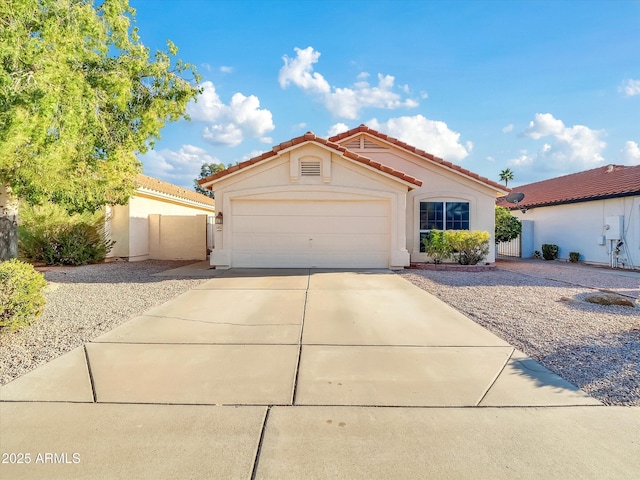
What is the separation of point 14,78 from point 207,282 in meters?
5.67

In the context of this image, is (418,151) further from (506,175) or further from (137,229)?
(506,175)

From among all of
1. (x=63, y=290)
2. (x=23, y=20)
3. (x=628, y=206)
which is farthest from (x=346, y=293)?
(x=628, y=206)

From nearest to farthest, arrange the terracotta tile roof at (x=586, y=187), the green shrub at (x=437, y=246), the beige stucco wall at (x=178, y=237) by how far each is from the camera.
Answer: the green shrub at (x=437, y=246)
the terracotta tile roof at (x=586, y=187)
the beige stucco wall at (x=178, y=237)

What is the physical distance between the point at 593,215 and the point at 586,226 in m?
0.60

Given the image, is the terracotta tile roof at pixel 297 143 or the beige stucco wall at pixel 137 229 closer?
the terracotta tile roof at pixel 297 143

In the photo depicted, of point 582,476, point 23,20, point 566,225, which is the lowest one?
point 582,476

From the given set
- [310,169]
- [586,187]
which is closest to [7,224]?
[310,169]

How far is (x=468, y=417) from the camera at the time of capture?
126 inches

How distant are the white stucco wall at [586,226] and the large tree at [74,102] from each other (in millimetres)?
16494

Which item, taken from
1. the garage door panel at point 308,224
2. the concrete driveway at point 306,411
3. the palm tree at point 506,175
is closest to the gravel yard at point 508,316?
the concrete driveway at point 306,411

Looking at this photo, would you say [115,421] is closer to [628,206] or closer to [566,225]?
[628,206]

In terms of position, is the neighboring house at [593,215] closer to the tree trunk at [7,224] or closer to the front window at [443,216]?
the front window at [443,216]

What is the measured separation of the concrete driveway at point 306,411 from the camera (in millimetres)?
2613

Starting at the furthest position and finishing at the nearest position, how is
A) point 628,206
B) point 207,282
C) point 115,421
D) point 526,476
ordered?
point 628,206, point 207,282, point 115,421, point 526,476
